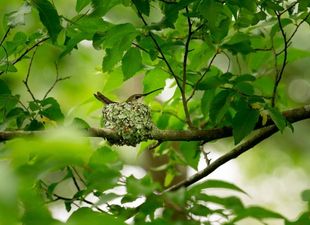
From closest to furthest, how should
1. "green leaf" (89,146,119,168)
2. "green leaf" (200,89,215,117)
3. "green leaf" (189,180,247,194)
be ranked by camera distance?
"green leaf" (189,180,247,194), "green leaf" (89,146,119,168), "green leaf" (200,89,215,117)

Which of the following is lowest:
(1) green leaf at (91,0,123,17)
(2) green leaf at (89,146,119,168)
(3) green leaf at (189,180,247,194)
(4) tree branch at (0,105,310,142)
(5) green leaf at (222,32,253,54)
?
(3) green leaf at (189,180,247,194)

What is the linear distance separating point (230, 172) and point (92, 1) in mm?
7246

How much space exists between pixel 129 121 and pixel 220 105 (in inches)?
11.1

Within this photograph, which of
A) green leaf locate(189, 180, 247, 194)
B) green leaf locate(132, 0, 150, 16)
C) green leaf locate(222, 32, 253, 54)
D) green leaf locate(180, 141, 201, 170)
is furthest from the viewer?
green leaf locate(180, 141, 201, 170)

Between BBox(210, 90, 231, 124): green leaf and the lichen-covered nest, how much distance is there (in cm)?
19

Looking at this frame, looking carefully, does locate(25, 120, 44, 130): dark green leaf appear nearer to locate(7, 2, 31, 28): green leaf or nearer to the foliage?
the foliage

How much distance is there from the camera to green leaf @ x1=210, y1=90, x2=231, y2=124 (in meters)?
1.78

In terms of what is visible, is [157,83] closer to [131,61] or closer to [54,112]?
[131,61]

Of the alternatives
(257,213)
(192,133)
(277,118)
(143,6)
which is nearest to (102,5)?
(143,6)

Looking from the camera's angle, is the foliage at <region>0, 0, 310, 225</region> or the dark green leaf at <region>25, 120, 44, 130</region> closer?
the foliage at <region>0, 0, 310, 225</region>

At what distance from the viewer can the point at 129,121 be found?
6.08 feet

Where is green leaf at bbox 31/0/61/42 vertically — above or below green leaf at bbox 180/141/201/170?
below

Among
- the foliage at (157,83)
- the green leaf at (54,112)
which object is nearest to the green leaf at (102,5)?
the foliage at (157,83)

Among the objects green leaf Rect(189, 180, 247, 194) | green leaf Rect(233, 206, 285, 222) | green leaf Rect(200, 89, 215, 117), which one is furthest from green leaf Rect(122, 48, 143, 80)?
green leaf Rect(233, 206, 285, 222)
